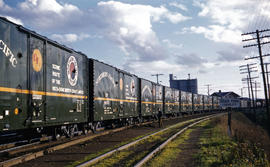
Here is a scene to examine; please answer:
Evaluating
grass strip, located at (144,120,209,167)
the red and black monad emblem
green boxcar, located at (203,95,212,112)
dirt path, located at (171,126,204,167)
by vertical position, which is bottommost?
dirt path, located at (171,126,204,167)

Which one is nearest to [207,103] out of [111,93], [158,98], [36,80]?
[158,98]

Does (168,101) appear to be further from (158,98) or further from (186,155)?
(186,155)

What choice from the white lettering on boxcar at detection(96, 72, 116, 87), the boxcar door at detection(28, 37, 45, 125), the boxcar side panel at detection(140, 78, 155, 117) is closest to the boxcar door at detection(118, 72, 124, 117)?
the white lettering on boxcar at detection(96, 72, 116, 87)

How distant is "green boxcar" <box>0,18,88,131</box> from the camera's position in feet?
26.3

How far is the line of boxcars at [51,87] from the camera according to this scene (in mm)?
8148

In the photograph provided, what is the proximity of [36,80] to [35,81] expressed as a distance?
74 mm

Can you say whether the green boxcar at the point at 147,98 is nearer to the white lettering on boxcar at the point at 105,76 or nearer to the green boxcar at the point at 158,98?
the green boxcar at the point at 158,98

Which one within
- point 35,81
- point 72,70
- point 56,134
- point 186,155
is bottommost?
point 186,155

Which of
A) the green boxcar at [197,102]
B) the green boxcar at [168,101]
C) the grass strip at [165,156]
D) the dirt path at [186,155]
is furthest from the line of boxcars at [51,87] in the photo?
the green boxcar at [197,102]

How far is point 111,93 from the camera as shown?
16.7 metres

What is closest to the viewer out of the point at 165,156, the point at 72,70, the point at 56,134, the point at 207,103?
the point at 165,156

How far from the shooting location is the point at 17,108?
838 centimetres

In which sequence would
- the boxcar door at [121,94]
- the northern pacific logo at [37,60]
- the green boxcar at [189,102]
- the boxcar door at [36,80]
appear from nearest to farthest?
the boxcar door at [36,80]
the northern pacific logo at [37,60]
the boxcar door at [121,94]
the green boxcar at [189,102]

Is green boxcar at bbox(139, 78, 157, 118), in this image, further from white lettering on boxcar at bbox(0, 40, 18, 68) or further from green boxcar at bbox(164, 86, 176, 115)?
white lettering on boxcar at bbox(0, 40, 18, 68)
